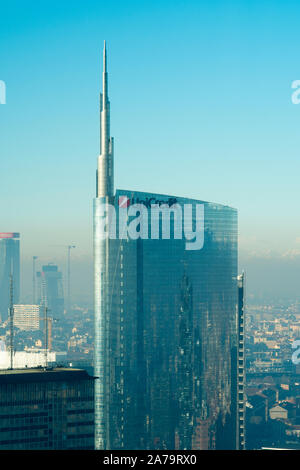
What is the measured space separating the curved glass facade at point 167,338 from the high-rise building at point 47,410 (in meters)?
29.0

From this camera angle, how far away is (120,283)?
71500mm

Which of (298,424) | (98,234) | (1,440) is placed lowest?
(298,424)

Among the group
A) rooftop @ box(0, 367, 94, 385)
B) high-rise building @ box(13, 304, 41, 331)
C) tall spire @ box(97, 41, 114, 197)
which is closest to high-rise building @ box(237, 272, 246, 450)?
tall spire @ box(97, 41, 114, 197)

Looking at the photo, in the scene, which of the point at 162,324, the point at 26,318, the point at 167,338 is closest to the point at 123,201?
the point at 162,324

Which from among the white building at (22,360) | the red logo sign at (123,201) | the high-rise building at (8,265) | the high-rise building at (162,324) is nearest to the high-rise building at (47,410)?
the white building at (22,360)

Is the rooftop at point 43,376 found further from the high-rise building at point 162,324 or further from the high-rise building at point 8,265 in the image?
the high-rise building at point 8,265

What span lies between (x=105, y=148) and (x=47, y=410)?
94.9ft

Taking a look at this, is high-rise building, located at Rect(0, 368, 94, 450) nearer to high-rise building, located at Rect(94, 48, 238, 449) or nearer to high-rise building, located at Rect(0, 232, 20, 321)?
high-rise building, located at Rect(94, 48, 238, 449)

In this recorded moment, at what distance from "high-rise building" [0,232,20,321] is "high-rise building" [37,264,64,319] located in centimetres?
450

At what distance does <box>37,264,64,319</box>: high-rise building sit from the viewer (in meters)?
140

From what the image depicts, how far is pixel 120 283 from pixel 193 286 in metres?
9.44

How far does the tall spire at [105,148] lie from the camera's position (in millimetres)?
65500
